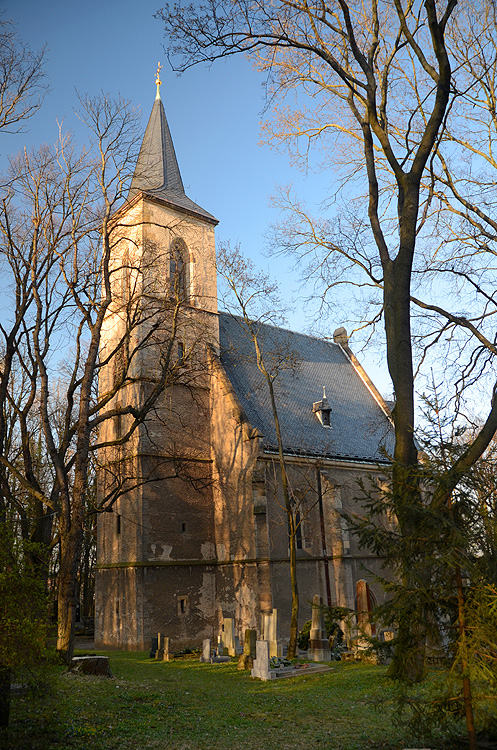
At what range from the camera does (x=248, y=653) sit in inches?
560

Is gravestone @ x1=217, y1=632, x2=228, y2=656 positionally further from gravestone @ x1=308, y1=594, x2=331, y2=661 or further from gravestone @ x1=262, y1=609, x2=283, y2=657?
gravestone @ x1=308, y1=594, x2=331, y2=661

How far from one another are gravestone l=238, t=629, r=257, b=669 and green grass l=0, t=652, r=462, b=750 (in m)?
1.85

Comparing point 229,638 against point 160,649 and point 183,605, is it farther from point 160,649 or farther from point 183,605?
point 183,605

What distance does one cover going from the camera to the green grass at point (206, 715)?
6477 mm

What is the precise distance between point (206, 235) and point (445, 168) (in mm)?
14644

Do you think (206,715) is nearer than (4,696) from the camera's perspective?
No

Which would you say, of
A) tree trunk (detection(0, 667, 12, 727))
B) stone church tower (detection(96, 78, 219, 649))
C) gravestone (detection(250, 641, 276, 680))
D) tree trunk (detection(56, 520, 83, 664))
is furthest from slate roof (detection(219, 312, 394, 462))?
tree trunk (detection(0, 667, 12, 727))

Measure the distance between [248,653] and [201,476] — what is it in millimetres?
8405

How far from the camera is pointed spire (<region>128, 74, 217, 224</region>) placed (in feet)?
81.7

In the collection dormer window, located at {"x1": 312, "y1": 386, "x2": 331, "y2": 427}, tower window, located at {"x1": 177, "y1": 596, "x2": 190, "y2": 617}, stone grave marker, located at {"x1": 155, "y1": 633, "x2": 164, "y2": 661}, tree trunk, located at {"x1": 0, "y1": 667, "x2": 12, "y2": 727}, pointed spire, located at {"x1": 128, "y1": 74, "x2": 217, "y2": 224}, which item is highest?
pointed spire, located at {"x1": 128, "y1": 74, "x2": 217, "y2": 224}

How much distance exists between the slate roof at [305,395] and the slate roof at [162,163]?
5402mm

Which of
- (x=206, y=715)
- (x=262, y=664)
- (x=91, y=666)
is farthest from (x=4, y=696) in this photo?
(x=262, y=664)

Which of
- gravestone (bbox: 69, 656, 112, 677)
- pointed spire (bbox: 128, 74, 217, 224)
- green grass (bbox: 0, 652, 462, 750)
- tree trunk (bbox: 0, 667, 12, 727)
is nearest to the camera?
tree trunk (bbox: 0, 667, 12, 727)

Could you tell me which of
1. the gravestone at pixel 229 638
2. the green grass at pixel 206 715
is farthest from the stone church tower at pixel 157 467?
the green grass at pixel 206 715
